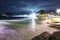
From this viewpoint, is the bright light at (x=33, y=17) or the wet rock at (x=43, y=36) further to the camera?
the bright light at (x=33, y=17)

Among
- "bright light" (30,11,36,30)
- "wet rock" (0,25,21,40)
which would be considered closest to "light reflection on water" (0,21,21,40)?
"wet rock" (0,25,21,40)

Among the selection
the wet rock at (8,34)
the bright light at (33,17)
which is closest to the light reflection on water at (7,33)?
the wet rock at (8,34)

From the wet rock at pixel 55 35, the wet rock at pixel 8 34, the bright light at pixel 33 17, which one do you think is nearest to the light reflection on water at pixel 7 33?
the wet rock at pixel 8 34

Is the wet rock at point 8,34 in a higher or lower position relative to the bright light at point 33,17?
lower

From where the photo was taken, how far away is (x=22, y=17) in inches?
93.3

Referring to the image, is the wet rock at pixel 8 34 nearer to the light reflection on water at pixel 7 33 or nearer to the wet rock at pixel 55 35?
the light reflection on water at pixel 7 33

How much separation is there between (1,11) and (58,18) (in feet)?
2.91

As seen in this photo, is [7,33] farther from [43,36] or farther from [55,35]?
[55,35]

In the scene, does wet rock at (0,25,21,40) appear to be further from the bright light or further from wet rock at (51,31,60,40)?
wet rock at (51,31,60,40)

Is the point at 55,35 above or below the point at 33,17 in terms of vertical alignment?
below

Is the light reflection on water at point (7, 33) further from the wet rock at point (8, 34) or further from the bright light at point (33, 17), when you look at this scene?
the bright light at point (33, 17)

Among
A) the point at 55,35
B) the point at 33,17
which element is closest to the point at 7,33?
the point at 33,17

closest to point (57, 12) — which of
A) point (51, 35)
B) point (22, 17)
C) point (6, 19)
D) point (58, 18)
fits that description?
point (58, 18)

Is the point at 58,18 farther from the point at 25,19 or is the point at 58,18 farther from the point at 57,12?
the point at 25,19
